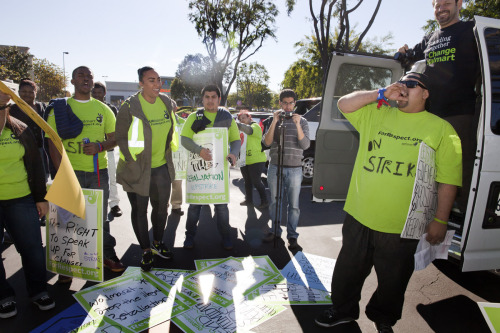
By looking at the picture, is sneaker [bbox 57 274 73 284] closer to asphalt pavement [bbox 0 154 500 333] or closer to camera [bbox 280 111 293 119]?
asphalt pavement [bbox 0 154 500 333]

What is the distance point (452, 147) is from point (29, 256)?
3.33 meters

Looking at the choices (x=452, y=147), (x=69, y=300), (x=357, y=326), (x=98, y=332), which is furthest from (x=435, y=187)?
(x=69, y=300)

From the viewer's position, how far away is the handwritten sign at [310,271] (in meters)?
3.17

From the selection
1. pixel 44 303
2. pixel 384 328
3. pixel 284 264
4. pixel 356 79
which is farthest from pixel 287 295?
pixel 356 79

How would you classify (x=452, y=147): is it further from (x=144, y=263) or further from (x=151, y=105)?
(x=144, y=263)

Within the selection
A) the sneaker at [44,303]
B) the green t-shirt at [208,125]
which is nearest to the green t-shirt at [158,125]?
the green t-shirt at [208,125]

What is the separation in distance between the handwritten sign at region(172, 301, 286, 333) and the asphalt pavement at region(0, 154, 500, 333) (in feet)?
0.23

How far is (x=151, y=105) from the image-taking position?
3266 mm

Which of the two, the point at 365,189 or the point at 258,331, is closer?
the point at 365,189

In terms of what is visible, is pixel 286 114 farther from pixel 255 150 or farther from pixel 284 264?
pixel 255 150

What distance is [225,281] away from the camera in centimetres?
312

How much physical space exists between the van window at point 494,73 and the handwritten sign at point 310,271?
208 centimetres

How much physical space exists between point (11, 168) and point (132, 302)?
1.47 metres

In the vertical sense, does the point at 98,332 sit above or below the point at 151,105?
below
